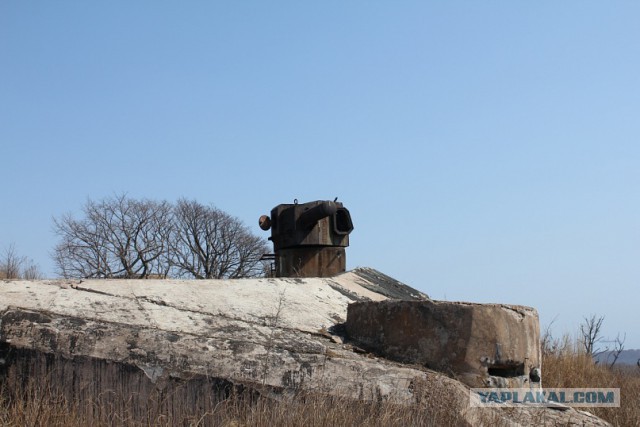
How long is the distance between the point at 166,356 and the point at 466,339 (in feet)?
7.01

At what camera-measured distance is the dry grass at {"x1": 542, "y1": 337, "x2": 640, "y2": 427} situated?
666cm

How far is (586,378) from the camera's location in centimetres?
857

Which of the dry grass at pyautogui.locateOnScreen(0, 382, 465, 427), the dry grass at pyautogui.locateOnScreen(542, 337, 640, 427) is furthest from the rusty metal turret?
the dry grass at pyautogui.locateOnScreen(0, 382, 465, 427)

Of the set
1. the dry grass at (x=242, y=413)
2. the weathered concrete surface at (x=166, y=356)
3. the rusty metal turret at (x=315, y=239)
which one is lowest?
the dry grass at (x=242, y=413)

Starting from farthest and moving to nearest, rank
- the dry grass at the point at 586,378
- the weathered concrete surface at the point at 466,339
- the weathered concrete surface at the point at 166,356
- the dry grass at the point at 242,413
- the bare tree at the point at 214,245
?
the bare tree at the point at 214,245 < the dry grass at the point at 586,378 < the weathered concrete surface at the point at 466,339 < the weathered concrete surface at the point at 166,356 < the dry grass at the point at 242,413

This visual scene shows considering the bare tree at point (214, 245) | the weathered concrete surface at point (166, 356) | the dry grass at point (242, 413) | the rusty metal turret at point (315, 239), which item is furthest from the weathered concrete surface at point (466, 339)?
the bare tree at point (214, 245)

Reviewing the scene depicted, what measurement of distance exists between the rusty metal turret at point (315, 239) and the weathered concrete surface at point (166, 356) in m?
4.51

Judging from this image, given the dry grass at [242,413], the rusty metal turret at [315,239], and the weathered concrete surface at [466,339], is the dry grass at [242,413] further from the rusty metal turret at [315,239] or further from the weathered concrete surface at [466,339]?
the rusty metal turret at [315,239]

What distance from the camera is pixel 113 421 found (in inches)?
175

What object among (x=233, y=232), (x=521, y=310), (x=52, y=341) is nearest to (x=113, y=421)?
Result: (x=52, y=341)

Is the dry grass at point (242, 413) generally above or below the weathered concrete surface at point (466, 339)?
below

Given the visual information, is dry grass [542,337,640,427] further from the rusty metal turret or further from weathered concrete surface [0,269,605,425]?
the rusty metal turret

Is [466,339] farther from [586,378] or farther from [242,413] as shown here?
[586,378]

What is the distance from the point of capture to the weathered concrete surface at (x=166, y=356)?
4.78m
